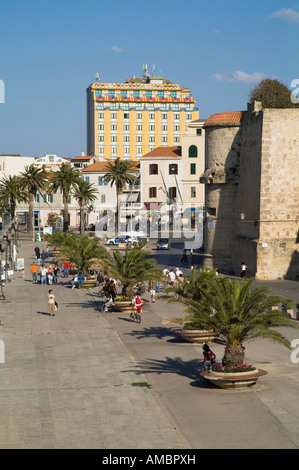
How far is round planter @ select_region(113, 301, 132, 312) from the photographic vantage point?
3088 cm

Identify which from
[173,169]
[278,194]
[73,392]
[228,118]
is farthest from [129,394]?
[173,169]

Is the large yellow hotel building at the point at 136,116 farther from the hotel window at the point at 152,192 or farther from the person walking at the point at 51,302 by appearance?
the person walking at the point at 51,302

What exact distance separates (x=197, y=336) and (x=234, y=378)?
6299 mm

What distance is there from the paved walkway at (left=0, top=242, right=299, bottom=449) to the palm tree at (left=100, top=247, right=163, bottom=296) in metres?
4.16

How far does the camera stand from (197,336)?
23.7 meters

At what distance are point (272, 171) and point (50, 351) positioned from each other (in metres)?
20.8

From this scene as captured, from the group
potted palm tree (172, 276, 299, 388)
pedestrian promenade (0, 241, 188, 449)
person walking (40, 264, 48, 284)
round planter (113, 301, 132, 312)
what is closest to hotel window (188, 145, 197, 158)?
person walking (40, 264, 48, 284)

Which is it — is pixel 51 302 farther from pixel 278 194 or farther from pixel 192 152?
pixel 192 152

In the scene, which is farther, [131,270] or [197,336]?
[131,270]

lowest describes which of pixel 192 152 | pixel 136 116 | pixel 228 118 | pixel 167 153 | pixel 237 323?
pixel 237 323

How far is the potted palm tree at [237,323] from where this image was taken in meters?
17.5

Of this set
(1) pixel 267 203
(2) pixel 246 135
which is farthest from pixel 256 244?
(2) pixel 246 135

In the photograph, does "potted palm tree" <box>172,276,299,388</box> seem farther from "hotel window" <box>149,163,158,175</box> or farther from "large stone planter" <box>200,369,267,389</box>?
"hotel window" <box>149,163,158,175</box>

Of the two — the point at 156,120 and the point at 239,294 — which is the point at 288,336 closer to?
the point at 239,294
